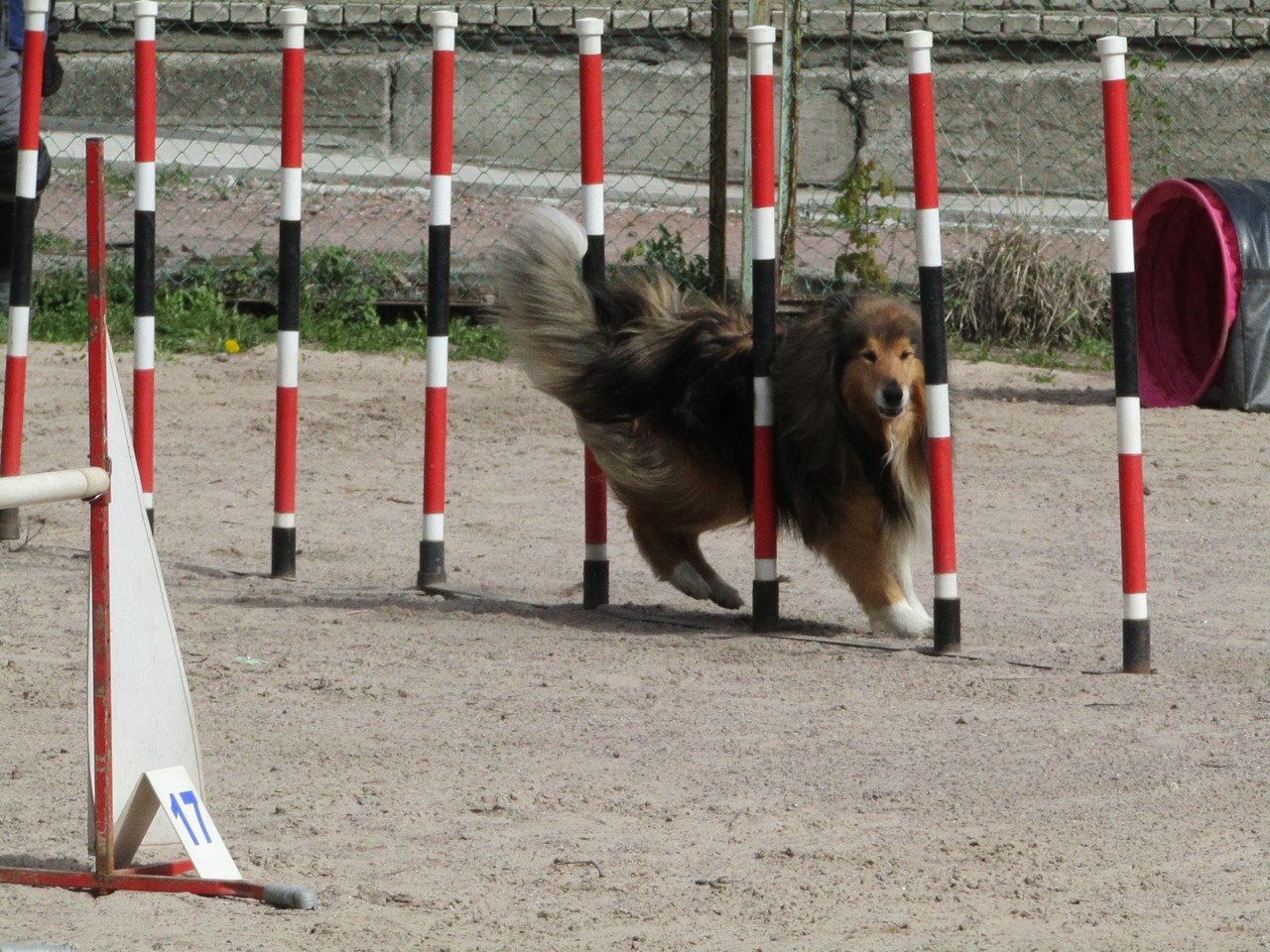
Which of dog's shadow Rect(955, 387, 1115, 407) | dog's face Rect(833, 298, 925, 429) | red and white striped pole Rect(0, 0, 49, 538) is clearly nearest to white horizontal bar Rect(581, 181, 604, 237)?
dog's face Rect(833, 298, 925, 429)

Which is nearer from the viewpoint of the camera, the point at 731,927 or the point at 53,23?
the point at 731,927

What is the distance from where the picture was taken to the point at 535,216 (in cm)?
528

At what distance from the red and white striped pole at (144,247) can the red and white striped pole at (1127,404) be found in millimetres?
2874

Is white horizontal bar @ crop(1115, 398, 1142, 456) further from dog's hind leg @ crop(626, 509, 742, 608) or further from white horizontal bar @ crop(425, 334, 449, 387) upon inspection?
white horizontal bar @ crop(425, 334, 449, 387)

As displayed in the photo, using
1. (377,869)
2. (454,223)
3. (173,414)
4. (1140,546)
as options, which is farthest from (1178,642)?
(454,223)

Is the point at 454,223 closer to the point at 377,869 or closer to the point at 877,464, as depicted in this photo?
the point at 877,464

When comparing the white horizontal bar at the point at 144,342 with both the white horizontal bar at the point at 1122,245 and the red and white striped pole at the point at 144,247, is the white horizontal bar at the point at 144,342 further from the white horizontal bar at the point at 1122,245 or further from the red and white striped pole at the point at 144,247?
the white horizontal bar at the point at 1122,245

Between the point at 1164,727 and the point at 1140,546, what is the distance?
2.28 ft

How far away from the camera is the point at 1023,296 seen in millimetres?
9789

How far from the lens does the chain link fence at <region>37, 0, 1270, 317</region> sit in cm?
1193

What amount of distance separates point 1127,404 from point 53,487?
278 cm

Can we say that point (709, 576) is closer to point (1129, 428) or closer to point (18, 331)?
point (1129, 428)

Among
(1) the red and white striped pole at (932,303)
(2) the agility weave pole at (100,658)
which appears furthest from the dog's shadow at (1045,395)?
(2) the agility weave pole at (100,658)

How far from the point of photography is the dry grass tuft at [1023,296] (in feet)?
32.1
